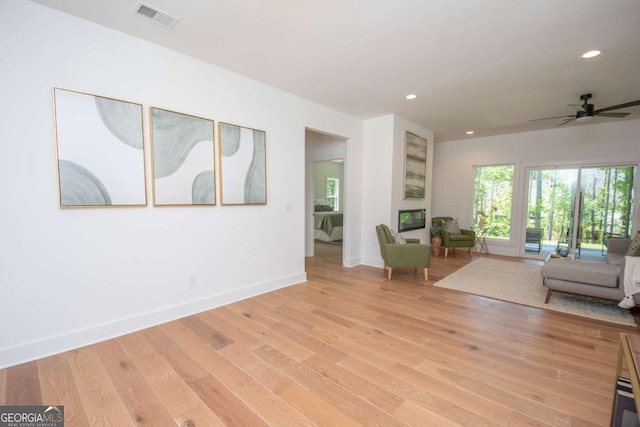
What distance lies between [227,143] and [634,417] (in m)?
3.62

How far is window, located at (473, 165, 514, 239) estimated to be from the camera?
6527mm

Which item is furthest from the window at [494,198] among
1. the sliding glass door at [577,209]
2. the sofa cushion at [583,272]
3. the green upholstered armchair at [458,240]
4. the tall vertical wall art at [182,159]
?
the tall vertical wall art at [182,159]

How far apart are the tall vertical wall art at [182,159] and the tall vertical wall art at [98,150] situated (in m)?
0.14

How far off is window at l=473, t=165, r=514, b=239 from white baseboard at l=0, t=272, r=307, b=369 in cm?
595

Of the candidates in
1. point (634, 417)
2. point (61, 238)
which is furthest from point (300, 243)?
point (634, 417)

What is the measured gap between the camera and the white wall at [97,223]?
2082 mm

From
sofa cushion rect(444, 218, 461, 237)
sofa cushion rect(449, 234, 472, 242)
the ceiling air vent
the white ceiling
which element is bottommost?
sofa cushion rect(449, 234, 472, 242)

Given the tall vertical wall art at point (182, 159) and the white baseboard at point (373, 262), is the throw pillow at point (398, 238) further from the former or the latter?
the tall vertical wall art at point (182, 159)

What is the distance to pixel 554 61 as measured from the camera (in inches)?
115

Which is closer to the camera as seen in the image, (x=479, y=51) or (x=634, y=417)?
(x=634, y=417)

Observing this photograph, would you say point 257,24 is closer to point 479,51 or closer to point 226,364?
point 479,51

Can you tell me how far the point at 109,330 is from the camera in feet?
8.21

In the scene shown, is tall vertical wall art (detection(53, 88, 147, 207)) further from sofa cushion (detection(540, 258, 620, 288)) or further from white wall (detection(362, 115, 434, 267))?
sofa cushion (detection(540, 258, 620, 288))

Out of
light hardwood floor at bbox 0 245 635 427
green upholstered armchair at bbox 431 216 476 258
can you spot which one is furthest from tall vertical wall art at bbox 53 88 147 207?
green upholstered armchair at bbox 431 216 476 258
